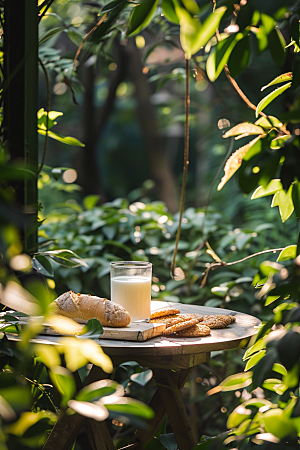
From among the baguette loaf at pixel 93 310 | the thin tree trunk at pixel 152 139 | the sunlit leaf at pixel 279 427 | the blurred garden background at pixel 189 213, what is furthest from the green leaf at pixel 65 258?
the thin tree trunk at pixel 152 139

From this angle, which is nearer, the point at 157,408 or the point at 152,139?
the point at 157,408

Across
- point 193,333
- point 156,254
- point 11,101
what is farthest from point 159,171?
point 193,333

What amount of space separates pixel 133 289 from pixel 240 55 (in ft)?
2.42

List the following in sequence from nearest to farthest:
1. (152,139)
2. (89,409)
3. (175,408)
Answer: (89,409), (175,408), (152,139)

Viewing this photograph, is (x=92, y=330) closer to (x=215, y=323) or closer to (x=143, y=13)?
(x=143, y=13)

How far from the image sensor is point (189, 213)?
7.55 feet

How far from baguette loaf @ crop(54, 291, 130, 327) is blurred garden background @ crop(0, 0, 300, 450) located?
57mm

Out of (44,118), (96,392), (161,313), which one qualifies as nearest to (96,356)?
(96,392)

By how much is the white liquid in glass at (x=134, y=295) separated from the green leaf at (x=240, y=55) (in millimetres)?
720

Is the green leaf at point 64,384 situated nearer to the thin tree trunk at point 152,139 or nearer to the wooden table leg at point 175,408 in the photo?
the wooden table leg at point 175,408

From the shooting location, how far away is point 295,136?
48 centimetres

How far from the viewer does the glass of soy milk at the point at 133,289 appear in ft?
3.78

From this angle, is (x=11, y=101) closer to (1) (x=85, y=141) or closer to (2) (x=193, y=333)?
(2) (x=193, y=333)

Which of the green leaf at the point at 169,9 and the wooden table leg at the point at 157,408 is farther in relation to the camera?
the wooden table leg at the point at 157,408
